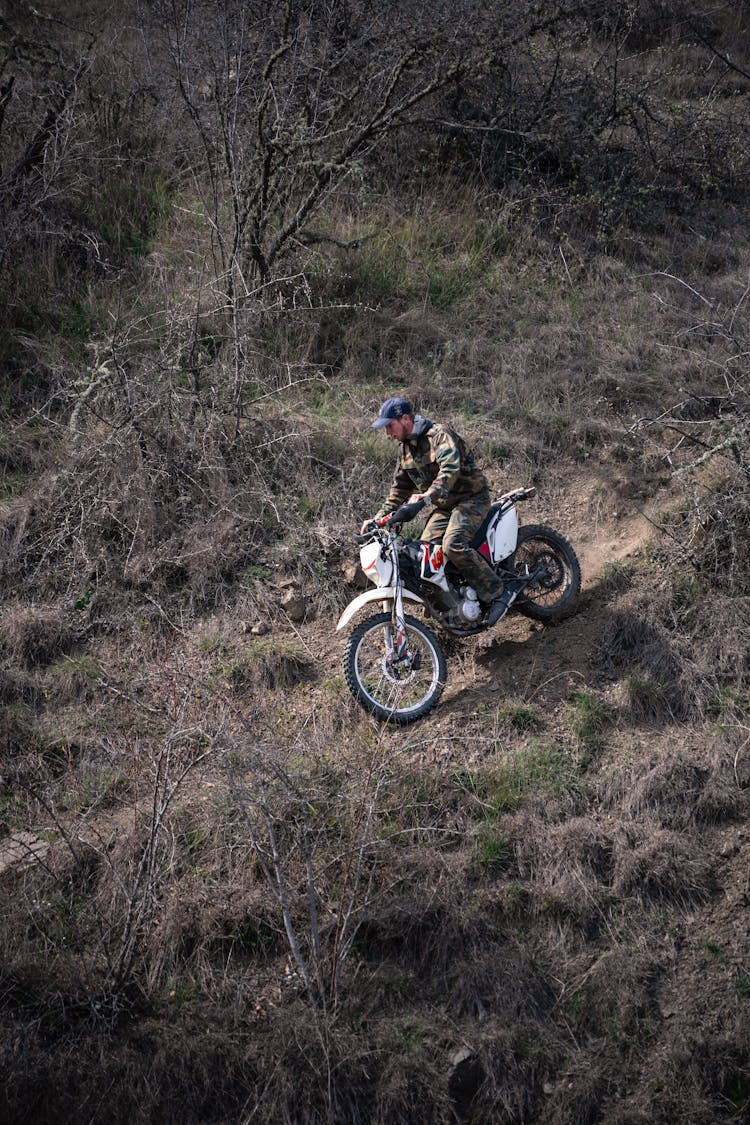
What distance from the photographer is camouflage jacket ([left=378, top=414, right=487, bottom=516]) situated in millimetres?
6531

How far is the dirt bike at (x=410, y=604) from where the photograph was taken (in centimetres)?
659

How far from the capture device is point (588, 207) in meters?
11.9

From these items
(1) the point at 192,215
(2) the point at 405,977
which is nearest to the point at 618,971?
(2) the point at 405,977

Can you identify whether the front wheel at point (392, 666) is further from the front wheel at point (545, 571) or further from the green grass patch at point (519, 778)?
the front wheel at point (545, 571)

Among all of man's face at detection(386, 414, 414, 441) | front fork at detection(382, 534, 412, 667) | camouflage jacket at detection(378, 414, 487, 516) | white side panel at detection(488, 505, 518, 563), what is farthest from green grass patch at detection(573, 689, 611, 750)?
man's face at detection(386, 414, 414, 441)

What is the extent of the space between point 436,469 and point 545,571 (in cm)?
128

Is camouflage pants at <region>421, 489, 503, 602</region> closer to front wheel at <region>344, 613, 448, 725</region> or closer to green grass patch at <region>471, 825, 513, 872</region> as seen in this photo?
front wheel at <region>344, 613, 448, 725</region>

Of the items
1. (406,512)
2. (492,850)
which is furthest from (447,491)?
(492,850)

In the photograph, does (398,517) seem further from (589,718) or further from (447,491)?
(589,718)

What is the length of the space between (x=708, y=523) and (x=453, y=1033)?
4261mm

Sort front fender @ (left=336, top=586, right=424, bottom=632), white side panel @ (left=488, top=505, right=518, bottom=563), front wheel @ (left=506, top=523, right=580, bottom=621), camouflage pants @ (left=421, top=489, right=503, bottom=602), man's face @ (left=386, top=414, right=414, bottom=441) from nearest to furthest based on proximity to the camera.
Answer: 1. man's face @ (left=386, top=414, right=414, bottom=441)
2. front fender @ (left=336, top=586, right=424, bottom=632)
3. camouflage pants @ (left=421, top=489, right=503, bottom=602)
4. white side panel @ (left=488, top=505, right=518, bottom=563)
5. front wheel @ (left=506, top=523, right=580, bottom=621)

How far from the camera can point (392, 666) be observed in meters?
6.63

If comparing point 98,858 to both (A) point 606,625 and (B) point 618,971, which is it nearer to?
(B) point 618,971

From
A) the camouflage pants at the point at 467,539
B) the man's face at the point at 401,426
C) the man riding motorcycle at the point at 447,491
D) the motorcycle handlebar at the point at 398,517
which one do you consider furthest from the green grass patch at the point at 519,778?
the man's face at the point at 401,426
